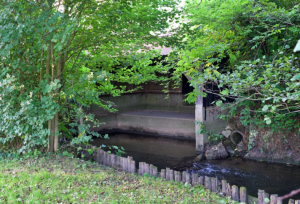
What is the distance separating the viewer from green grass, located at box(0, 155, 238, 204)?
3.63m

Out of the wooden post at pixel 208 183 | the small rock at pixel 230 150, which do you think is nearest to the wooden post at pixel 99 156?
the wooden post at pixel 208 183

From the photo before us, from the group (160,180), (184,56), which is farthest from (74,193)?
(184,56)

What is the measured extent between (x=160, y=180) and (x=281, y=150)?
225 inches

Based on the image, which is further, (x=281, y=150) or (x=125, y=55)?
(x=281, y=150)

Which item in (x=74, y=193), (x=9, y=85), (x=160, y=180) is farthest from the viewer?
(x=9, y=85)

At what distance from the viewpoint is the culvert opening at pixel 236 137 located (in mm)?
9719

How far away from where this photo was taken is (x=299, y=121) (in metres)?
8.14

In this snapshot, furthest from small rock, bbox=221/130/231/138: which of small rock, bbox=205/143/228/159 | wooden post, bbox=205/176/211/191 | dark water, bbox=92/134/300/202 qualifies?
wooden post, bbox=205/176/211/191

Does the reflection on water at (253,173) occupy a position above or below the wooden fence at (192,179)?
below

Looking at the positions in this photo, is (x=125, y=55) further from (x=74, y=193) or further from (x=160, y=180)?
(x=74, y=193)

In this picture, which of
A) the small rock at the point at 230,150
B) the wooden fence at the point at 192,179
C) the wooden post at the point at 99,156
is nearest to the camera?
the wooden fence at the point at 192,179

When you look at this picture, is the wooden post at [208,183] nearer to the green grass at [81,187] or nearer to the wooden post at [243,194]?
the green grass at [81,187]

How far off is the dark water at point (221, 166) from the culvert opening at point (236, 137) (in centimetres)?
96

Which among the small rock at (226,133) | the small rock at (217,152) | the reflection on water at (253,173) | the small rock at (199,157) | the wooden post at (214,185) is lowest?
the reflection on water at (253,173)
